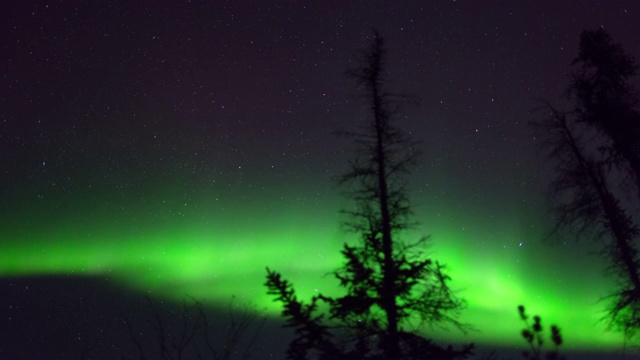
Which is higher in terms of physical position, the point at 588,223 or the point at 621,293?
the point at 588,223

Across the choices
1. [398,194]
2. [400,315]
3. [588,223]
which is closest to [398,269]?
[400,315]

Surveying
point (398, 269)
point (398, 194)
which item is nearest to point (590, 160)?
point (398, 194)

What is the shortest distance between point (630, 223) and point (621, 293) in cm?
206

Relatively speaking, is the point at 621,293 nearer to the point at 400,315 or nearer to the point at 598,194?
the point at 598,194

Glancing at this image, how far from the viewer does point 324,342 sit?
46.6ft

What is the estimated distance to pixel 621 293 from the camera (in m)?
17.5

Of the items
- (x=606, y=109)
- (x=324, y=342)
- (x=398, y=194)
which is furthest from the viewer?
(x=606, y=109)

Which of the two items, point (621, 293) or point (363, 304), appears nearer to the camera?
point (363, 304)

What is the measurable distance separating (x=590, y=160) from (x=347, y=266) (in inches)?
338

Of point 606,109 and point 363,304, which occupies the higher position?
point 606,109

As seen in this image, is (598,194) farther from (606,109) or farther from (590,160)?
(606,109)

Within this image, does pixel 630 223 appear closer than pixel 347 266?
No

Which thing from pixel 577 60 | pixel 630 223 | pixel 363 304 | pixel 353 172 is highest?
pixel 577 60

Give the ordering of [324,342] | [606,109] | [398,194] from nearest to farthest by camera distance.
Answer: [324,342] → [398,194] → [606,109]
